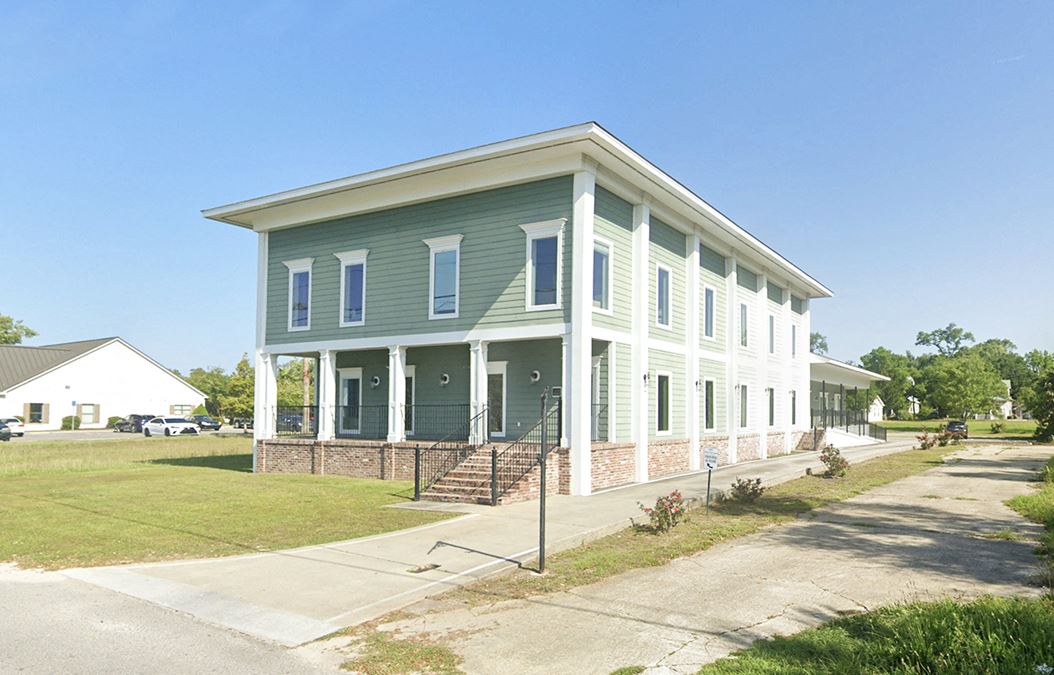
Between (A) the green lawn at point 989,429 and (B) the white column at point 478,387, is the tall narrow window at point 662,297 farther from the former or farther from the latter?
(A) the green lawn at point 989,429

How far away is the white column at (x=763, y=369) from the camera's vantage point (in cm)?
3009

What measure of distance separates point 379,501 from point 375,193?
9.86m

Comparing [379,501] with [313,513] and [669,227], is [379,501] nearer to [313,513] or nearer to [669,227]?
[313,513]

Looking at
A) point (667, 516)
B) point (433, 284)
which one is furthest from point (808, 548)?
point (433, 284)

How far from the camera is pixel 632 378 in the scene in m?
20.3

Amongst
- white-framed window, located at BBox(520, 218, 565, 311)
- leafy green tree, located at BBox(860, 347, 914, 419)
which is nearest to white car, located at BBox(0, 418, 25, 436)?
white-framed window, located at BBox(520, 218, 565, 311)

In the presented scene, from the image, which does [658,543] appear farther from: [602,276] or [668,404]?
[668,404]

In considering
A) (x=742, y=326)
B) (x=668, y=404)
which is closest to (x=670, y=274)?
(x=668, y=404)

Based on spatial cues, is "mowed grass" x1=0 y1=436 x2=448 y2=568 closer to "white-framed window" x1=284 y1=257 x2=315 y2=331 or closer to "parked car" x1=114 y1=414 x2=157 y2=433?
"white-framed window" x1=284 y1=257 x2=315 y2=331

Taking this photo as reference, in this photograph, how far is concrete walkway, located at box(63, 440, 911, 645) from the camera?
7.73m

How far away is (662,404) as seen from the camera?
74.3 feet

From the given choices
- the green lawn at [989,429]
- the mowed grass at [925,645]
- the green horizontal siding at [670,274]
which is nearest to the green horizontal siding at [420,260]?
the green horizontal siding at [670,274]

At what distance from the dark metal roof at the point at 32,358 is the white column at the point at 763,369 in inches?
2417

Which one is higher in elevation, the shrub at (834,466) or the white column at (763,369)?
the white column at (763,369)
